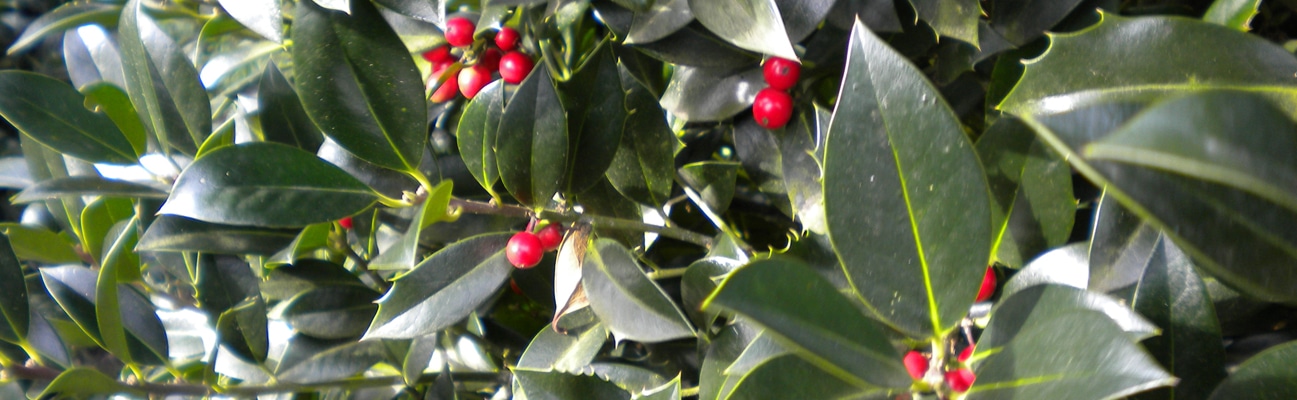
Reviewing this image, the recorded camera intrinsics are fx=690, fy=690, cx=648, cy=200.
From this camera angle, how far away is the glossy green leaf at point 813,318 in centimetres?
34

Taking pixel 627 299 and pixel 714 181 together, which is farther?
pixel 714 181

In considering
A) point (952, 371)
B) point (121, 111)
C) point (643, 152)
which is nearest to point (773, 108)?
point (643, 152)

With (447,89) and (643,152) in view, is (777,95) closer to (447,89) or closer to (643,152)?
(643,152)

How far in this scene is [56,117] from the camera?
0.74m

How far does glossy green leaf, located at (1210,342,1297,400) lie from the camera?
402 millimetres

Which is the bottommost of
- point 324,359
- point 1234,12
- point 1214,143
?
point 324,359

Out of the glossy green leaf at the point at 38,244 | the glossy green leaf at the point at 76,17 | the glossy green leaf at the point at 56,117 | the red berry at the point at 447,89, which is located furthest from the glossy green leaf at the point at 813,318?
the glossy green leaf at the point at 76,17

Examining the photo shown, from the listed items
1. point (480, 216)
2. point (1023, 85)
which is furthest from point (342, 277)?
point (1023, 85)

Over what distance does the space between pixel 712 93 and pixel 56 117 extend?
28.2 inches

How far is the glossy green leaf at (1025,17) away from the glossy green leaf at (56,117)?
956mm

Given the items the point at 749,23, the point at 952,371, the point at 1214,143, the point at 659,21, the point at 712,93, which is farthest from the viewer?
the point at 712,93

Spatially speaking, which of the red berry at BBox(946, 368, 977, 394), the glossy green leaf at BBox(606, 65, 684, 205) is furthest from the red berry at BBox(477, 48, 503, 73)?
the red berry at BBox(946, 368, 977, 394)

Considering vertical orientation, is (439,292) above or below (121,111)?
below

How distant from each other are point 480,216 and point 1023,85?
0.54 metres
